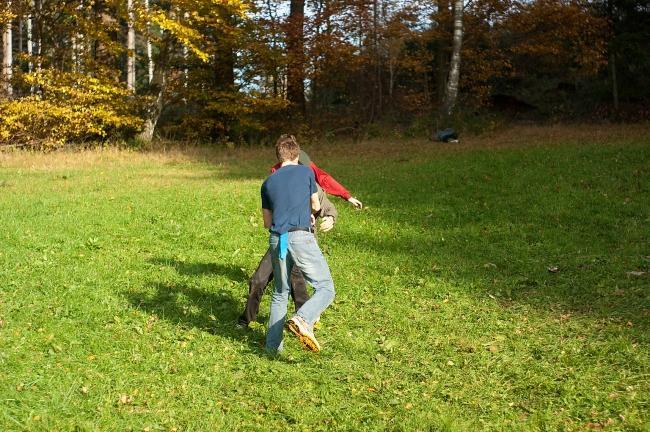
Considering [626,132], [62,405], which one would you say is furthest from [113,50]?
[62,405]

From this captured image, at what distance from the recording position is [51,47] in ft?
82.3

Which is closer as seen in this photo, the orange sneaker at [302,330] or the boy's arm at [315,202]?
the orange sneaker at [302,330]

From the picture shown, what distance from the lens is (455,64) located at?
80.7 ft

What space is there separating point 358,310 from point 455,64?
18.6m

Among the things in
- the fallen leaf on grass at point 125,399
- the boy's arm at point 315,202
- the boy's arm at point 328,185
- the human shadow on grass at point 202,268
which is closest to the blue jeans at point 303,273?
the boy's arm at point 315,202

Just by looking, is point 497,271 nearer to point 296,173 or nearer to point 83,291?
point 296,173

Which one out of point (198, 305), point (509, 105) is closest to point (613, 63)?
point (509, 105)

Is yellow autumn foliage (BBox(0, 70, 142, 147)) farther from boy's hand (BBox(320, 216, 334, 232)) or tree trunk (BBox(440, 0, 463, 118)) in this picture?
boy's hand (BBox(320, 216, 334, 232))

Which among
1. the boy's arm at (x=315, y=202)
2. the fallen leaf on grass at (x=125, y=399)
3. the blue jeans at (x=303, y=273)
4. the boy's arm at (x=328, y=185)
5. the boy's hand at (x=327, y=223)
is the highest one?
the boy's arm at (x=328, y=185)

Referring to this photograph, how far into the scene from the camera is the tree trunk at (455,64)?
80.4 ft

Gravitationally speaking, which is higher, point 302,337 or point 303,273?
point 303,273

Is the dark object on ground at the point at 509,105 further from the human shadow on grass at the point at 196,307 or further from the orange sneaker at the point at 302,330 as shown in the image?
the orange sneaker at the point at 302,330

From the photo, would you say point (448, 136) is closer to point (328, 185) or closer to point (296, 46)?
point (296, 46)

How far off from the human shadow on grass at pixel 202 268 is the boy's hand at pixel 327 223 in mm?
2654
